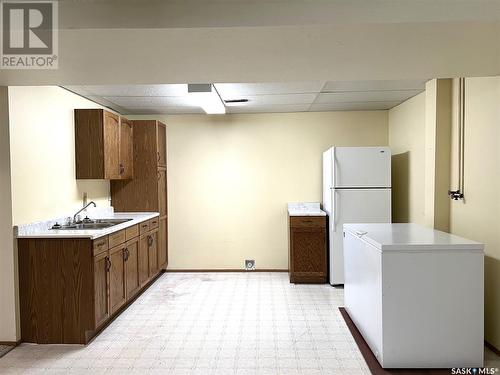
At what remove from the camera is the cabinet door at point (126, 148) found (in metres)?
4.19

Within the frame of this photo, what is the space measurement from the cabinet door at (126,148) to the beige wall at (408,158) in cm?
339

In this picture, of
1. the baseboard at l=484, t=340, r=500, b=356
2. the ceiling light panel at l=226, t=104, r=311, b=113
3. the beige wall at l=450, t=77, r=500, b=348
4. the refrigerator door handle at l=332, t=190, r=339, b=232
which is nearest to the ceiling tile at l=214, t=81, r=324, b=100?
the ceiling light panel at l=226, t=104, r=311, b=113

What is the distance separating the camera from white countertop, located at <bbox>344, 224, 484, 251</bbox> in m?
2.32

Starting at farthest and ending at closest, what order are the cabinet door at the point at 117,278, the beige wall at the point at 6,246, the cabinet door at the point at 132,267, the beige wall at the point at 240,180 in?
the beige wall at the point at 240,180, the cabinet door at the point at 132,267, the cabinet door at the point at 117,278, the beige wall at the point at 6,246

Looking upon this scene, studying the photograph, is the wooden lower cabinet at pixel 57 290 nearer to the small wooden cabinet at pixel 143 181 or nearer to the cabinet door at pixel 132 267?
the cabinet door at pixel 132 267

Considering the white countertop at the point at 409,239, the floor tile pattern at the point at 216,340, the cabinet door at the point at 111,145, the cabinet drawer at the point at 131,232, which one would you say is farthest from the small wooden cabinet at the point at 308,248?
the cabinet door at the point at 111,145

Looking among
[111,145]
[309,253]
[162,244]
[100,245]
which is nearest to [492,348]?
[309,253]

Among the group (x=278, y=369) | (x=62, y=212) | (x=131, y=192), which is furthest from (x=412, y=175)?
(x=62, y=212)

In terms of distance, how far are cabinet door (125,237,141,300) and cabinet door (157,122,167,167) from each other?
1306 mm

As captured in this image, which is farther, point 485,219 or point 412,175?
point 412,175

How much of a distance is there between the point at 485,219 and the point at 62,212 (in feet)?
12.0

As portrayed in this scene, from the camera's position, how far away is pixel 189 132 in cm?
504

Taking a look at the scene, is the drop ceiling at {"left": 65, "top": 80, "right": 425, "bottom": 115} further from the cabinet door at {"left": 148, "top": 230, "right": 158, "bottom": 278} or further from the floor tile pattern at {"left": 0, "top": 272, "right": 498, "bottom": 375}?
the floor tile pattern at {"left": 0, "top": 272, "right": 498, "bottom": 375}

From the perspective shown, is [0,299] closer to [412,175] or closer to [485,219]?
[485,219]
